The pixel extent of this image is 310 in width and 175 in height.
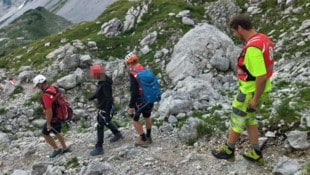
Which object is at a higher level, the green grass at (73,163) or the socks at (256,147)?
the green grass at (73,163)

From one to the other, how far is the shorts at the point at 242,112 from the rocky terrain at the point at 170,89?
1.12 meters

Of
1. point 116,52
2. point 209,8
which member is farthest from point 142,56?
point 209,8

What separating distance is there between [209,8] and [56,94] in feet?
54.6

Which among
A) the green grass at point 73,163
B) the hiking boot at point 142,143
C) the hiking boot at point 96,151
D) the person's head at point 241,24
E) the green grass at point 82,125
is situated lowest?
the green grass at point 82,125

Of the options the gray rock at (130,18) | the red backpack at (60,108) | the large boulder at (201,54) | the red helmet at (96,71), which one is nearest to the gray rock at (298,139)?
the red helmet at (96,71)

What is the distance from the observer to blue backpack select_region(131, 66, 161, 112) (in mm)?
12188

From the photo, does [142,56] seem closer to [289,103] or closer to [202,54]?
[202,54]

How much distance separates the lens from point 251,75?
9.21m

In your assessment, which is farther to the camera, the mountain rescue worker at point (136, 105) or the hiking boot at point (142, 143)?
the hiking boot at point (142, 143)

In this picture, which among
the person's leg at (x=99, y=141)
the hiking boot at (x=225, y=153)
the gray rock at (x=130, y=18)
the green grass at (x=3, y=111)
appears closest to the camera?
the hiking boot at (x=225, y=153)

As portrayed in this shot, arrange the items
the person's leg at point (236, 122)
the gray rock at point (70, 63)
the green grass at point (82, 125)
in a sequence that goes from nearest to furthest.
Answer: the person's leg at point (236, 122)
the green grass at point (82, 125)
the gray rock at point (70, 63)

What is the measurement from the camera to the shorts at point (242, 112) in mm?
9500

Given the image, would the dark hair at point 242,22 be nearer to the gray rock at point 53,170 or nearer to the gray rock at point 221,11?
the gray rock at point 53,170

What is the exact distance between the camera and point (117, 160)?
40.8 feet
